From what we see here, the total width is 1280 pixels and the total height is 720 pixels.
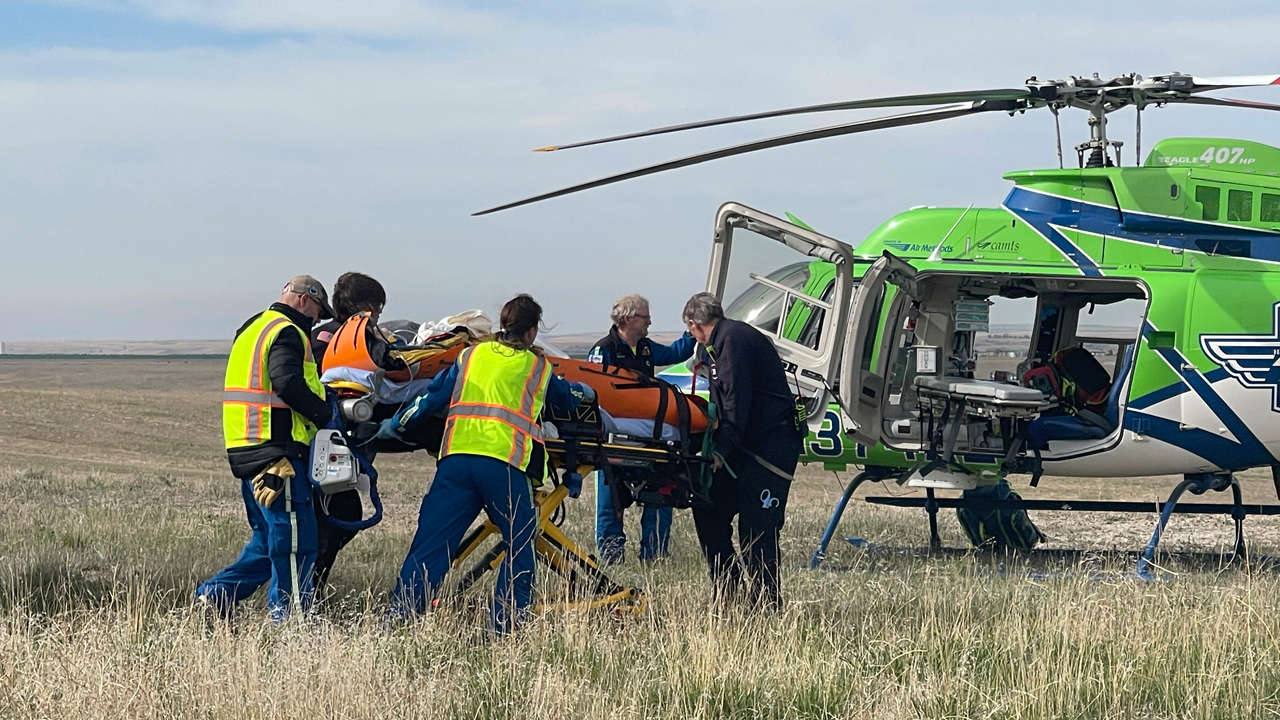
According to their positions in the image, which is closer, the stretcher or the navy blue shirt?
the navy blue shirt

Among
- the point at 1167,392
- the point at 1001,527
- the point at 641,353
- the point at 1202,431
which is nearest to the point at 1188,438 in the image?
the point at 1202,431

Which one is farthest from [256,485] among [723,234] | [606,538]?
[723,234]

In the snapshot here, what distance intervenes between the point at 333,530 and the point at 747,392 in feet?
7.65

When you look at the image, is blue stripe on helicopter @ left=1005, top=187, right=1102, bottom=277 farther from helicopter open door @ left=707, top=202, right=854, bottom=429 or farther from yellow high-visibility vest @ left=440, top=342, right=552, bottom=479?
yellow high-visibility vest @ left=440, top=342, right=552, bottom=479

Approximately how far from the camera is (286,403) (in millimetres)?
5785

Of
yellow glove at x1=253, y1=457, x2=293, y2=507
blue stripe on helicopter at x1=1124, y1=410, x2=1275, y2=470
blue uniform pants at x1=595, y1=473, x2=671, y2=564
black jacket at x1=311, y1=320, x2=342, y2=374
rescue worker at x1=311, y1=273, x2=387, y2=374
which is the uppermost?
rescue worker at x1=311, y1=273, x2=387, y2=374

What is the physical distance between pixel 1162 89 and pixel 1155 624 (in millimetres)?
4118

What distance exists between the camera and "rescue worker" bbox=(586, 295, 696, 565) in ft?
26.9

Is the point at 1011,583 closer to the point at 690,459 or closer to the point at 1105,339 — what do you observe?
the point at 690,459

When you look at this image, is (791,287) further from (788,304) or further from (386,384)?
(386,384)

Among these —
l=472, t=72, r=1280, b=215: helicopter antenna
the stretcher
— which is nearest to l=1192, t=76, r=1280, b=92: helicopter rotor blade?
l=472, t=72, r=1280, b=215: helicopter antenna

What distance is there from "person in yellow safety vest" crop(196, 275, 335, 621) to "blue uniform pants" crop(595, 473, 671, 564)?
2183 mm

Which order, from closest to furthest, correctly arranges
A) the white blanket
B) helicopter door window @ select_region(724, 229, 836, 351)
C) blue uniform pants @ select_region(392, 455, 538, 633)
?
blue uniform pants @ select_region(392, 455, 538, 633) → the white blanket → helicopter door window @ select_region(724, 229, 836, 351)

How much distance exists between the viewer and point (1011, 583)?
7301 millimetres
